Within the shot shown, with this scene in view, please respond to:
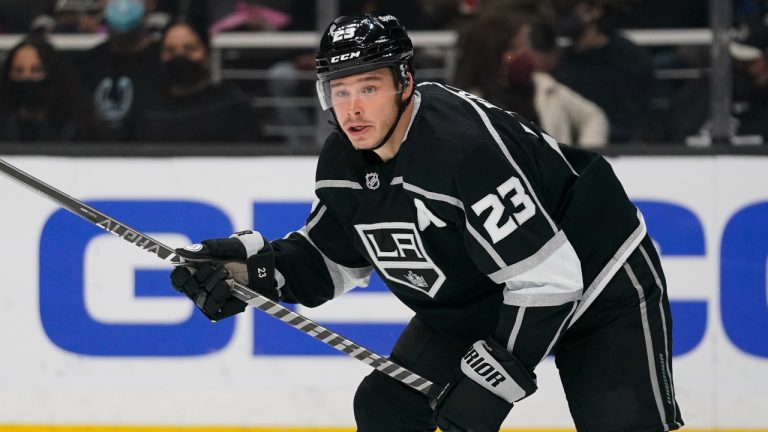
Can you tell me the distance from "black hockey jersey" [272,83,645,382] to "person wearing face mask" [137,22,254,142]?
4.13 feet

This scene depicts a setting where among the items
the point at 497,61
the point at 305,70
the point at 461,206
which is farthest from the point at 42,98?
the point at 461,206

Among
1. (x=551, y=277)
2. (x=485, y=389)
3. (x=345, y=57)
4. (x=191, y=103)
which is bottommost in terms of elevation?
(x=485, y=389)

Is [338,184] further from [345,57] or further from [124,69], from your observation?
[124,69]

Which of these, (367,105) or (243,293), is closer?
(367,105)

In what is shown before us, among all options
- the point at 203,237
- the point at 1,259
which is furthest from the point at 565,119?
the point at 1,259

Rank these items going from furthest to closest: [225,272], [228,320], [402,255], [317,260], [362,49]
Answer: [228,320] → [317,260] → [225,272] → [402,255] → [362,49]

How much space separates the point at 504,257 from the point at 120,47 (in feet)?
6.79

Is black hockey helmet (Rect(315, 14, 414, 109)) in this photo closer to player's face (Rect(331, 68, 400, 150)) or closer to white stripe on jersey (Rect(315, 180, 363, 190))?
player's face (Rect(331, 68, 400, 150))

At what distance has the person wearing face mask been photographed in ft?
13.2

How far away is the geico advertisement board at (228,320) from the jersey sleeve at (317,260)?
1.05 meters

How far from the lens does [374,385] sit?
9.03ft

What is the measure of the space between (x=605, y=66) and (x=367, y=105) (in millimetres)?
1680

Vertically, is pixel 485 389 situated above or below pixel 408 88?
below

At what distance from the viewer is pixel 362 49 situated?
246cm
